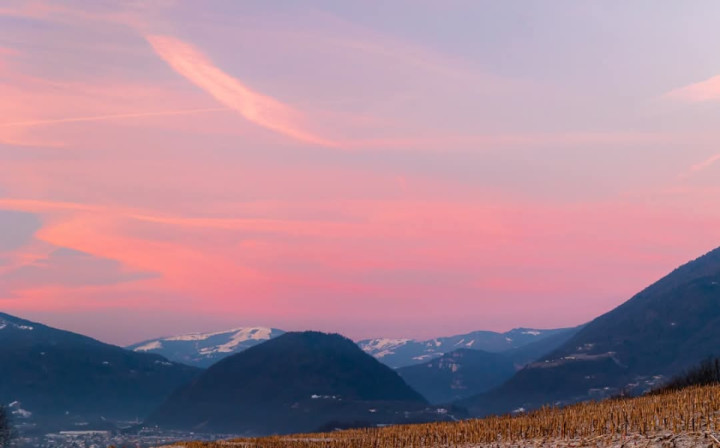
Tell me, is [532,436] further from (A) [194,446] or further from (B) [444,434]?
(A) [194,446]

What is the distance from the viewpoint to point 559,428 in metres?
67.0

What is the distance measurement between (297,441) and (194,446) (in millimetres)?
12392

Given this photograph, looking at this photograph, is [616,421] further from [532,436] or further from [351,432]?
[351,432]

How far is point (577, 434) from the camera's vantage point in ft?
206

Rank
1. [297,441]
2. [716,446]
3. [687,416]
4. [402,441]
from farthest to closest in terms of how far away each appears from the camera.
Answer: [297,441], [402,441], [687,416], [716,446]

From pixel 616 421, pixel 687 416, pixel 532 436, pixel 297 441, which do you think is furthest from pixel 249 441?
pixel 687 416

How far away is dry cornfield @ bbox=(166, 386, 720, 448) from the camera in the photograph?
5891cm

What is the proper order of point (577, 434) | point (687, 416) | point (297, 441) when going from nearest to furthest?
point (687, 416) → point (577, 434) → point (297, 441)

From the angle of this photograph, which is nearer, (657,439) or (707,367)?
(657,439)

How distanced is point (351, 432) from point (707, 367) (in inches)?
3280

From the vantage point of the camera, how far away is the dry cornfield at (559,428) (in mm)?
Answer: 58906

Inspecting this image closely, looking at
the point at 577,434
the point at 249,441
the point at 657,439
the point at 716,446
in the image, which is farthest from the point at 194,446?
the point at 716,446

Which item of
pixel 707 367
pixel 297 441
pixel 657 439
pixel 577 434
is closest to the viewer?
pixel 657 439

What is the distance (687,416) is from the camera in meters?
57.8
